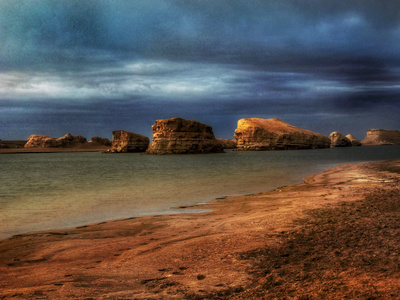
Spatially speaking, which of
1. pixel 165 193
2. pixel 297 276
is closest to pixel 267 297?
pixel 297 276

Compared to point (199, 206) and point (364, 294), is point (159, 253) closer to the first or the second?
point (364, 294)

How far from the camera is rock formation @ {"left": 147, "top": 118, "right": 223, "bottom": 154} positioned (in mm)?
95625

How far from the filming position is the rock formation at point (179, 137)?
95.6m

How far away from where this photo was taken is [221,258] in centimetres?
539

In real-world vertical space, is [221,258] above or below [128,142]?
below

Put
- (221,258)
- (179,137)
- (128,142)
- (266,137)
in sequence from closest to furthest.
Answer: (221,258), (179,137), (128,142), (266,137)

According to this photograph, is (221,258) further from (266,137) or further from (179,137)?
(266,137)

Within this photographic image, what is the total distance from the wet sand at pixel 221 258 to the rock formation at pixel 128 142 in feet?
394

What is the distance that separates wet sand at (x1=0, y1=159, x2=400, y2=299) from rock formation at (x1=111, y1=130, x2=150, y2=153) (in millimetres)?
119963

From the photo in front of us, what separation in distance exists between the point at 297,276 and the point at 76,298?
2.99 meters

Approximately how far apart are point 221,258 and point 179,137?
9142 cm

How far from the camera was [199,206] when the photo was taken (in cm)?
1278

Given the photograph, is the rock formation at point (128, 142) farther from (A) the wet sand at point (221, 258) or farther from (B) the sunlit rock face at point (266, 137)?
(A) the wet sand at point (221, 258)

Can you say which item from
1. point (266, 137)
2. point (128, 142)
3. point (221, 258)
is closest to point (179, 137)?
point (128, 142)
